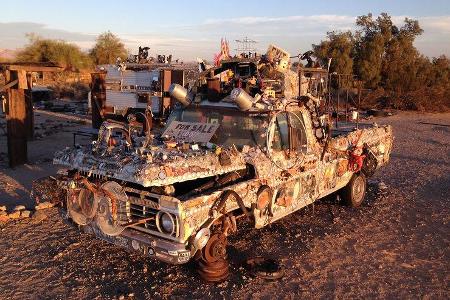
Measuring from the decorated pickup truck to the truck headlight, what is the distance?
0.5 inches

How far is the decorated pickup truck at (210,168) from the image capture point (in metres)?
5.15

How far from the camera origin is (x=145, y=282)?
18.4 ft

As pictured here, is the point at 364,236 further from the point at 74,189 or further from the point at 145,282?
the point at 74,189

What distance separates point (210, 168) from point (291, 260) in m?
1.88

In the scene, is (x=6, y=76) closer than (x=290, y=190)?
No

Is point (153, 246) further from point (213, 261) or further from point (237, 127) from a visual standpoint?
point (237, 127)

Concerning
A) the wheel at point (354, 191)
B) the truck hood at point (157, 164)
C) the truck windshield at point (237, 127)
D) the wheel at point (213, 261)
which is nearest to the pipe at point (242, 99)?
the truck windshield at point (237, 127)

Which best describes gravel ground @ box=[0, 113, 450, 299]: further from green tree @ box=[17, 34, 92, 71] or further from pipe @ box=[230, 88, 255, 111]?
green tree @ box=[17, 34, 92, 71]

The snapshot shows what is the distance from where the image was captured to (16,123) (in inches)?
487

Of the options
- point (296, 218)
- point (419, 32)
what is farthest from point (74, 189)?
point (419, 32)

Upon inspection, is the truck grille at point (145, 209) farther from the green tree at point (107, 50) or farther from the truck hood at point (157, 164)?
the green tree at point (107, 50)

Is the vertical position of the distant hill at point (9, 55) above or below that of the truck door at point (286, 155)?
above

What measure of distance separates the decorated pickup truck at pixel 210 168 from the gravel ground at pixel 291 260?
52 centimetres

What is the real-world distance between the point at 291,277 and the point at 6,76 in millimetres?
10227
